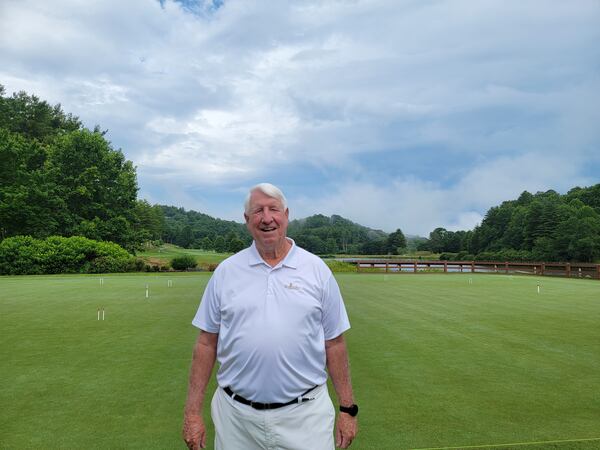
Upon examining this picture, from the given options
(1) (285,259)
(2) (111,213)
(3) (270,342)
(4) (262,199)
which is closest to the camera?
(3) (270,342)

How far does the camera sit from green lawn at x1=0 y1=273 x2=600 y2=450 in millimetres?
4590

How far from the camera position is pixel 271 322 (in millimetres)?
2646

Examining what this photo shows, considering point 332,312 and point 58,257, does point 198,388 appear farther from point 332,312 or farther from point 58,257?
point 58,257

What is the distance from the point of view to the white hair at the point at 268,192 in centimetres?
287

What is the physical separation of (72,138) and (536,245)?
6316cm

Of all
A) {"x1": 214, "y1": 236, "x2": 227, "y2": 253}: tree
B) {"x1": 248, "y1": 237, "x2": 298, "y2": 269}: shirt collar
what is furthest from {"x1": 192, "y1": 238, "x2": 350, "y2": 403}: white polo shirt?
{"x1": 214, "y1": 236, "x2": 227, "y2": 253}: tree

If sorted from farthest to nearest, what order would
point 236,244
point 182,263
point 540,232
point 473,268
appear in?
point 540,232 < point 236,244 < point 473,268 < point 182,263

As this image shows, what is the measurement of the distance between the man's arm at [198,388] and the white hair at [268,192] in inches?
31.6

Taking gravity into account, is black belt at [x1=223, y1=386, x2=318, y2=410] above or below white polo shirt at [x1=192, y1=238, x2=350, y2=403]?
below

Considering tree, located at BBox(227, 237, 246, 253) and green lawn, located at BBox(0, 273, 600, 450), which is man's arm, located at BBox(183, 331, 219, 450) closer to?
green lawn, located at BBox(0, 273, 600, 450)

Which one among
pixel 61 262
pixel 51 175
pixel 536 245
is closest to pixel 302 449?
pixel 61 262

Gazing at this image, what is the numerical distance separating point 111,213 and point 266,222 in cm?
5053

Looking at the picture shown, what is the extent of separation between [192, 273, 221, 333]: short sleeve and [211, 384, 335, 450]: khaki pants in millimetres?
401

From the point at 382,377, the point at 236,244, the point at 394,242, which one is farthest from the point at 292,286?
the point at 394,242
